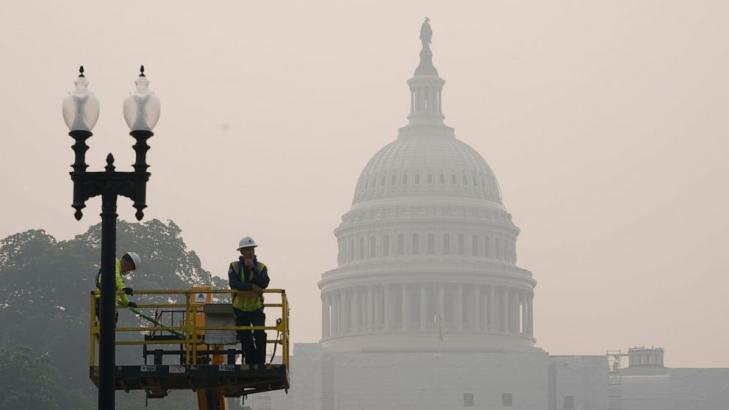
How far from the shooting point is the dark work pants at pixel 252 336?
31.1 metres

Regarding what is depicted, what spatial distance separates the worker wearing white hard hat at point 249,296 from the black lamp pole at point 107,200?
2387mm

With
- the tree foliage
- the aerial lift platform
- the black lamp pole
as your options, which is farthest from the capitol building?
the black lamp pole

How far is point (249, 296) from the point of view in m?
31.0

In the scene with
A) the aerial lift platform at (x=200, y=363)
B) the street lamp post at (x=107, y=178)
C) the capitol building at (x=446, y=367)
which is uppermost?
the capitol building at (x=446, y=367)

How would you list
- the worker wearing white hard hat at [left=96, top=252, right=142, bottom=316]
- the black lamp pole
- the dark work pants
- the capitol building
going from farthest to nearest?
the capitol building < the dark work pants < the worker wearing white hard hat at [left=96, top=252, right=142, bottom=316] < the black lamp pole

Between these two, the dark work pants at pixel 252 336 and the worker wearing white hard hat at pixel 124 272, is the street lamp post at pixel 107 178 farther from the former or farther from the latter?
the dark work pants at pixel 252 336

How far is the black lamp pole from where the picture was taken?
1078 inches

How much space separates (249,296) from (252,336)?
0.66m

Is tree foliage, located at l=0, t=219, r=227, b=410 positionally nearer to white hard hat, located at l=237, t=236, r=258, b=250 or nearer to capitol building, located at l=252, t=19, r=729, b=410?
capitol building, located at l=252, t=19, r=729, b=410

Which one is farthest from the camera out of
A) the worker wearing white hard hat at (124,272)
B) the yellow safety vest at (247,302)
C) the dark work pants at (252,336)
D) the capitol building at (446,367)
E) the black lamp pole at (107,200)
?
the capitol building at (446,367)

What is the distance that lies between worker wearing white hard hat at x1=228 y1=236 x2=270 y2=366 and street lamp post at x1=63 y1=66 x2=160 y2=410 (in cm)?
255

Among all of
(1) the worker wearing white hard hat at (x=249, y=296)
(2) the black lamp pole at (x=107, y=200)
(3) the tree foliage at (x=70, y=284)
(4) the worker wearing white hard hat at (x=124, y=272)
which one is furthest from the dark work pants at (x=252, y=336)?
(3) the tree foliage at (x=70, y=284)

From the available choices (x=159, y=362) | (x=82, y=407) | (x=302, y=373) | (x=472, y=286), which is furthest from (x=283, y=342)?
(x=472, y=286)

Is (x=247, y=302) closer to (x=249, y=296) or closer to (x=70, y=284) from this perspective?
(x=249, y=296)
